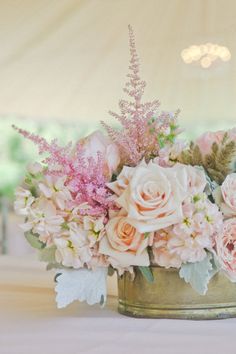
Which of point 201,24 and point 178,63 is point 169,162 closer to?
point 201,24

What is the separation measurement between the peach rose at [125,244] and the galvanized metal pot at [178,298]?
→ 0.04 m

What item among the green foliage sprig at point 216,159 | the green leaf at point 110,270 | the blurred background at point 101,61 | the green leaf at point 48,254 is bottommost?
the green leaf at point 110,270

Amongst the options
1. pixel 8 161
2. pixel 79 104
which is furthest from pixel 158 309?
pixel 8 161

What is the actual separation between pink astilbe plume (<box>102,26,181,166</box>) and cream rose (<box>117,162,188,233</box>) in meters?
0.08

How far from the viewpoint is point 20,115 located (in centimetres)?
435

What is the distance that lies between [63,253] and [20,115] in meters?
3.56

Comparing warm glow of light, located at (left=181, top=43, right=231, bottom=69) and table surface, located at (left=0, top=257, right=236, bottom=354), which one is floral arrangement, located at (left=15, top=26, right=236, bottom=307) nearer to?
table surface, located at (left=0, top=257, right=236, bottom=354)

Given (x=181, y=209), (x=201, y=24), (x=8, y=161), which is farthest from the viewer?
(x=8, y=161)

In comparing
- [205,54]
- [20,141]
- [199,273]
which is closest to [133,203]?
[199,273]

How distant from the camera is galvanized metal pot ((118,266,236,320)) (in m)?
0.89

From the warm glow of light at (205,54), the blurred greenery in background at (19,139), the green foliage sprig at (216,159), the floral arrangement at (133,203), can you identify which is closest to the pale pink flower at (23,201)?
the floral arrangement at (133,203)

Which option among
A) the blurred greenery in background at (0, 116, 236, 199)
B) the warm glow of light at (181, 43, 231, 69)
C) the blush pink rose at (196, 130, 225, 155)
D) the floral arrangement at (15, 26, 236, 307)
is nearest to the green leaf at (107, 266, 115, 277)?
the floral arrangement at (15, 26, 236, 307)

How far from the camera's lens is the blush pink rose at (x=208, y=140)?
901 millimetres

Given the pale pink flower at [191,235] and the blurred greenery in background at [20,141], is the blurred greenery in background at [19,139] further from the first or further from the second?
the pale pink flower at [191,235]
